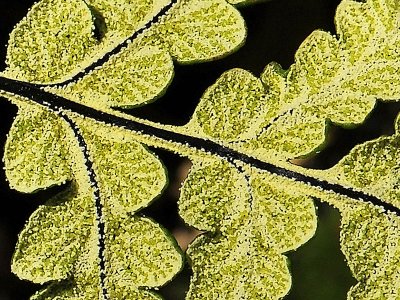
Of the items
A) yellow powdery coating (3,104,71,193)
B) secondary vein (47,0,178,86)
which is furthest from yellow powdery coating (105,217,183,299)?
secondary vein (47,0,178,86)

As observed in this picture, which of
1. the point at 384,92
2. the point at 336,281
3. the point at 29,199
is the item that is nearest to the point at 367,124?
the point at 336,281

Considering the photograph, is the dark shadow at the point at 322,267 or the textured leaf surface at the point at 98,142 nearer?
the textured leaf surface at the point at 98,142

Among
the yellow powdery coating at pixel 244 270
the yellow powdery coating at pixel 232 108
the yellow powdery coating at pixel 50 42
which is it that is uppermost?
the yellow powdery coating at pixel 50 42

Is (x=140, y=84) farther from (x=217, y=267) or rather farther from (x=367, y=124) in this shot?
(x=367, y=124)

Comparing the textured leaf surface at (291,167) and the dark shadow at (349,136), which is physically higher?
the textured leaf surface at (291,167)

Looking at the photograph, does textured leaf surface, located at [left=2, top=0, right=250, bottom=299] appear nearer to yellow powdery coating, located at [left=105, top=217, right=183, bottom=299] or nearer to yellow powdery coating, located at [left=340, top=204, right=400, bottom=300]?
yellow powdery coating, located at [left=105, top=217, right=183, bottom=299]

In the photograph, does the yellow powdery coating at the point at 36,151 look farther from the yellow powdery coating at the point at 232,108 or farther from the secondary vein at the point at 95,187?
the yellow powdery coating at the point at 232,108

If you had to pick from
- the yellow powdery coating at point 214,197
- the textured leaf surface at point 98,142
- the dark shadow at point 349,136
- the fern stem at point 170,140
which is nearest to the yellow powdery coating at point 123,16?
the textured leaf surface at point 98,142

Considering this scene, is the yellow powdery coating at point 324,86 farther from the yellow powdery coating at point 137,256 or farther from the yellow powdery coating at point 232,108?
the yellow powdery coating at point 137,256
